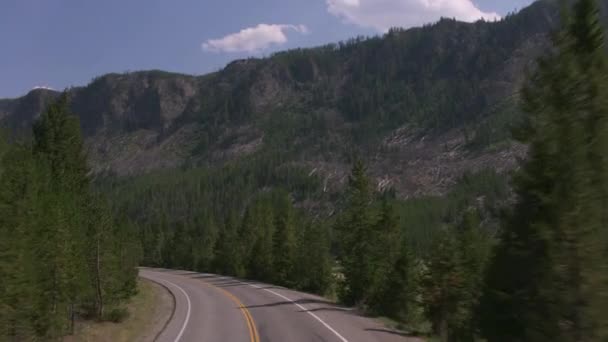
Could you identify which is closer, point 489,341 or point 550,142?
point 550,142

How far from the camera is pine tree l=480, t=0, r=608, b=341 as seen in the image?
8500mm

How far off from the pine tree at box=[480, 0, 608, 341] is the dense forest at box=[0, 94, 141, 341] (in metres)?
17.2

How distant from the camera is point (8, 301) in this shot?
20250 millimetres

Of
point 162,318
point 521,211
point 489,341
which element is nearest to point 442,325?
point 489,341

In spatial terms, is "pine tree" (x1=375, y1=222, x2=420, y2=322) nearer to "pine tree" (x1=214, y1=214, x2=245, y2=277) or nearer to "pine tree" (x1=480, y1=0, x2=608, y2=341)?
"pine tree" (x1=480, y1=0, x2=608, y2=341)

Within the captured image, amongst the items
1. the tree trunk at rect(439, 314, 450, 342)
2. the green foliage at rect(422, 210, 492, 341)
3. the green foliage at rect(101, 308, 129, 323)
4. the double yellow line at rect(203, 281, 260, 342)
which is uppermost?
the green foliage at rect(422, 210, 492, 341)

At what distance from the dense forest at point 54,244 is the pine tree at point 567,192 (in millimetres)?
17171

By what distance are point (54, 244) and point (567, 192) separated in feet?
84.1

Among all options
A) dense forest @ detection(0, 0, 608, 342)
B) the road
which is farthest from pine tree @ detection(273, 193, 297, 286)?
the road

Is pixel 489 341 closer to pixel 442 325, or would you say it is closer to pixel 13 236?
pixel 442 325

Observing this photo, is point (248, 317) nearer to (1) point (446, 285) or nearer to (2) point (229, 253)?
(1) point (446, 285)

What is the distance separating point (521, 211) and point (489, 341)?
12.1 ft

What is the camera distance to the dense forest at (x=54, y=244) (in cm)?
2120

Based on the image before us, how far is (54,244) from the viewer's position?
28.2 metres
